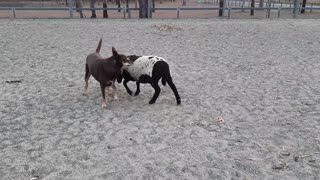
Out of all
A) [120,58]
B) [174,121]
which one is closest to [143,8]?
[120,58]

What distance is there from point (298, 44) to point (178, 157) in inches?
375

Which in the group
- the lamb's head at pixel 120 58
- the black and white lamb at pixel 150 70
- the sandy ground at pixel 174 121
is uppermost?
the lamb's head at pixel 120 58

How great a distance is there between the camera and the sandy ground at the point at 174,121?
12.7ft

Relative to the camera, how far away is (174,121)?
510 centimetres

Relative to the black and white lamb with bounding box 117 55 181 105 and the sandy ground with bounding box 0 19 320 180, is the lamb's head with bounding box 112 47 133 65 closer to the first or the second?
the black and white lamb with bounding box 117 55 181 105

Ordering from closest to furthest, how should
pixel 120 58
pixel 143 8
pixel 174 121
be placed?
1. pixel 174 121
2. pixel 120 58
3. pixel 143 8

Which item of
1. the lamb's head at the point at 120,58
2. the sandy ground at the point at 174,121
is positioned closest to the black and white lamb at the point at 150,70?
the lamb's head at the point at 120,58

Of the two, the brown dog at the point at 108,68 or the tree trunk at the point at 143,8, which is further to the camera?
the tree trunk at the point at 143,8

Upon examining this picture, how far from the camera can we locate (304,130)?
4812 millimetres

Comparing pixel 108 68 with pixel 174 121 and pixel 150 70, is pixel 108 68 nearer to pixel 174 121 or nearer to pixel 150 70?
pixel 150 70

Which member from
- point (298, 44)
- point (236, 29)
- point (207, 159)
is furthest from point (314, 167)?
point (236, 29)

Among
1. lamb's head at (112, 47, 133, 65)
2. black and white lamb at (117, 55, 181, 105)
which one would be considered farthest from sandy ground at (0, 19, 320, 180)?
lamb's head at (112, 47, 133, 65)

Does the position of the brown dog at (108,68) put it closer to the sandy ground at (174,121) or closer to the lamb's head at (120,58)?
the lamb's head at (120,58)

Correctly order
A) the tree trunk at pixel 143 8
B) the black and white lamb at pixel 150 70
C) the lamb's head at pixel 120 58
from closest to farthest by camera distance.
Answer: the lamb's head at pixel 120 58 → the black and white lamb at pixel 150 70 → the tree trunk at pixel 143 8
